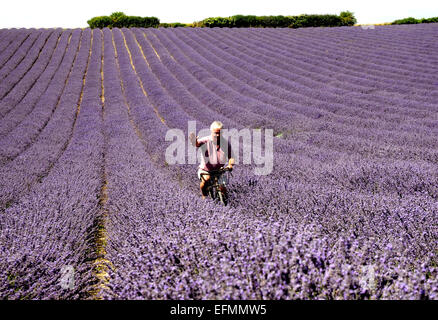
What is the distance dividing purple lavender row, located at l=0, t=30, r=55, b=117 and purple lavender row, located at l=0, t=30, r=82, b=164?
0.65 m

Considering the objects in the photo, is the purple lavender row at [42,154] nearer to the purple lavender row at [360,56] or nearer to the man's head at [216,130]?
the man's head at [216,130]

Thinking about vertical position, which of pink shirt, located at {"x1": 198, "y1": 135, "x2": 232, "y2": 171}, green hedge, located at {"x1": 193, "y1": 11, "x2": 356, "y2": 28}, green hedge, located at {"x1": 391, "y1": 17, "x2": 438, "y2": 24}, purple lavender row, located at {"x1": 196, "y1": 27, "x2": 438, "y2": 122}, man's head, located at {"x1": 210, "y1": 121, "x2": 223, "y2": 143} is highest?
green hedge, located at {"x1": 193, "y1": 11, "x2": 356, "y2": 28}

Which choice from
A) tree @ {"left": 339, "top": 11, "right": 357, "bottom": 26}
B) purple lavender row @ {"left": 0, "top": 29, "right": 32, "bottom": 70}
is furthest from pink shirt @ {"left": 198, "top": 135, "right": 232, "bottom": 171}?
tree @ {"left": 339, "top": 11, "right": 357, "bottom": 26}

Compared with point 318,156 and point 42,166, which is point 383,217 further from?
point 42,166

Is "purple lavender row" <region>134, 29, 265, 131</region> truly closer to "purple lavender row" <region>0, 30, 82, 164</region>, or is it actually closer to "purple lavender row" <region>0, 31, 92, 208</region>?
"purple lavender row" <region>0, 31, 92, 208</region>

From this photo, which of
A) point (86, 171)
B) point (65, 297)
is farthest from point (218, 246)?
point (86, 171)

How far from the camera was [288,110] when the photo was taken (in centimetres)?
843

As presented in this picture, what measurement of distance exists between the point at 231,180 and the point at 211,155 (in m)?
0.59

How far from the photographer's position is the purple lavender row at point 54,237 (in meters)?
1.91

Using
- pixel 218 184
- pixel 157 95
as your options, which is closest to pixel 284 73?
pixel 157 95

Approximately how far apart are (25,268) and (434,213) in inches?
116

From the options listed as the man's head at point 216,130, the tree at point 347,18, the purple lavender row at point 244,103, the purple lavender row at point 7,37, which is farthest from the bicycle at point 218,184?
the tree at point 347,18

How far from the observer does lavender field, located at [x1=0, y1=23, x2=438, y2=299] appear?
63.6 inches

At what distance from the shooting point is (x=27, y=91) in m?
12.2
